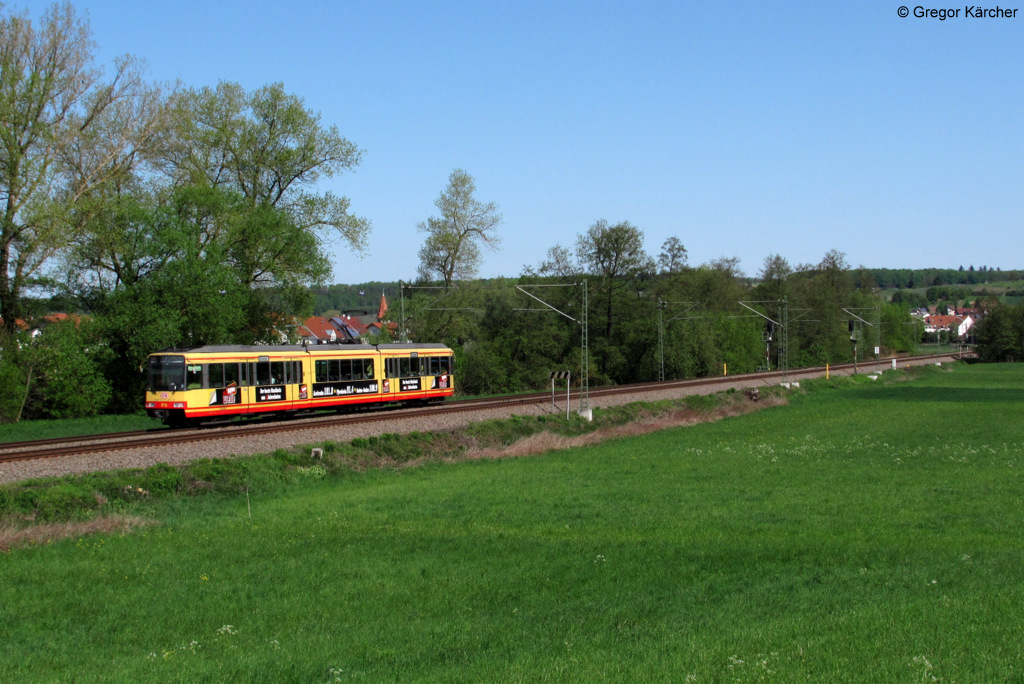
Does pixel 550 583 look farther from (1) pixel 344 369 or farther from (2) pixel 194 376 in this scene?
(1) pixel 344 369

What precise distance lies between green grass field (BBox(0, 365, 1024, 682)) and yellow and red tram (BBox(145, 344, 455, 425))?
8.42m

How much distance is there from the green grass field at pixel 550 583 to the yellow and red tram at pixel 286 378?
27.6ft

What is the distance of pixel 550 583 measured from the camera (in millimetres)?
13539

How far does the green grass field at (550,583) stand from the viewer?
9.30m

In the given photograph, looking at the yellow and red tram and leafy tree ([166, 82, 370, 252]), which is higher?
leafy tree ([166, 82, 370, 252])

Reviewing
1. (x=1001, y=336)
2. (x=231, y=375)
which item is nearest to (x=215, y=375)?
(x=231, y=375)

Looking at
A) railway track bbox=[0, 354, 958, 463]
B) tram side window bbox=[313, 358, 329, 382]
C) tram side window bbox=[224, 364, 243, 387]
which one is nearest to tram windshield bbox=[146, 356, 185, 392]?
railway track bbox=[0, 354, 958, 463]

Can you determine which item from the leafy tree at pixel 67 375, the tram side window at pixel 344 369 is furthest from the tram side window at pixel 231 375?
the leafy tree at pixel 67 375

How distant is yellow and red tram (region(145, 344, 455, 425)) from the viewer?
31156 mm

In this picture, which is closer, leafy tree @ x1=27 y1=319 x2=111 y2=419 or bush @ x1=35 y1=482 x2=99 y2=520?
bush @ x1=35 y1=482 x2=99 y2=520

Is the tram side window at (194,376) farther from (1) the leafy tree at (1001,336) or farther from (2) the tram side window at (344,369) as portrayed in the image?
(1) the leafy tree at (1001,336)

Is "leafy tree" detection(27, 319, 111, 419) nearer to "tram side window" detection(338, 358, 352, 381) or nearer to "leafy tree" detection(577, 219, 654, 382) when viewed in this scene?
"tram side window" detection(338, 358, 352, 381)

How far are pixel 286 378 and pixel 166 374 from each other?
493 centimetres

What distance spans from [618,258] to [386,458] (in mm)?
54226
